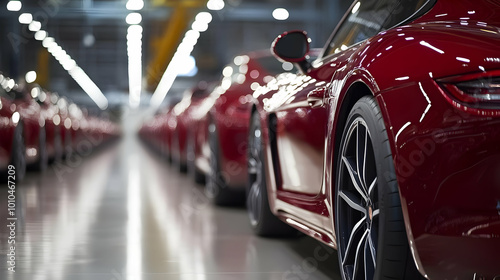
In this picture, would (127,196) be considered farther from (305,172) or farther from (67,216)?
(305,172)

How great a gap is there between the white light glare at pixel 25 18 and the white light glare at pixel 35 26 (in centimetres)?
43

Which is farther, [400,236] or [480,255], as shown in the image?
[400,236]

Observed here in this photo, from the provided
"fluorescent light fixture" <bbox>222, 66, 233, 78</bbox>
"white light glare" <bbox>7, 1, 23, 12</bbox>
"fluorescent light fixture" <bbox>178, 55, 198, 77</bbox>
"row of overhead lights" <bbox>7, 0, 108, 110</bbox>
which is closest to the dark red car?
"fluorescent light fixture" <bbox>222, 66, 233, 78</bbox>

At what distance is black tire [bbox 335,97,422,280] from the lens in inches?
95.7

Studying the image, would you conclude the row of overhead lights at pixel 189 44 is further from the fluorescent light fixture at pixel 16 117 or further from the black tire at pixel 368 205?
the black tire at pixel 368 205

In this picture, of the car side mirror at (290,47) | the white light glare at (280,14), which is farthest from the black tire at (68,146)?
the white light glare at (280,14)

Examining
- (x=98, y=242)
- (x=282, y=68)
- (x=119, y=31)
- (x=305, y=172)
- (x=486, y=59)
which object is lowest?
(x=98, y=242)

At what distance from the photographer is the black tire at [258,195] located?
484cm

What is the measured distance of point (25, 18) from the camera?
100 feet

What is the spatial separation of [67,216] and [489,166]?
4580 mm

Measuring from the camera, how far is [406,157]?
234 cm

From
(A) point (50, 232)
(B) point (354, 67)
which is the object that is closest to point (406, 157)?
(B) point (354, 67)

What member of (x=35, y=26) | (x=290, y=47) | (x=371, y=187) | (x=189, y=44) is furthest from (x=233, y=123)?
(x=189, y=44)

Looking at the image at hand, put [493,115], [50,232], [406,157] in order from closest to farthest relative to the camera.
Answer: [493,115], [406,157], [50,232]
